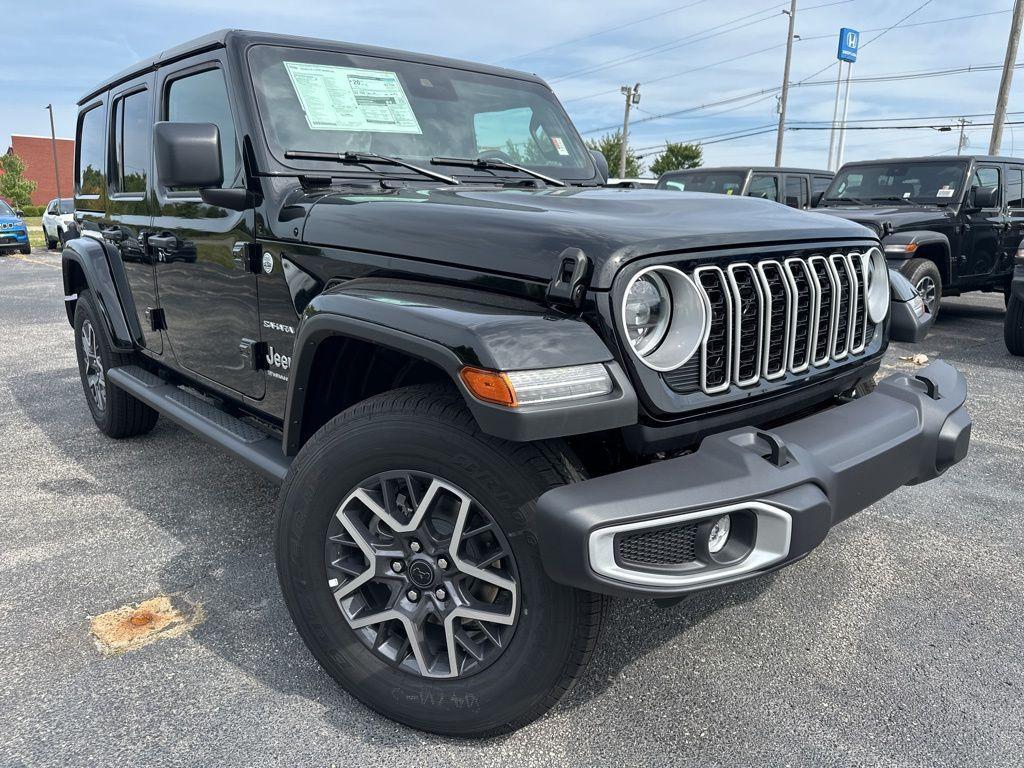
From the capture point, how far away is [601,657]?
2.42 m

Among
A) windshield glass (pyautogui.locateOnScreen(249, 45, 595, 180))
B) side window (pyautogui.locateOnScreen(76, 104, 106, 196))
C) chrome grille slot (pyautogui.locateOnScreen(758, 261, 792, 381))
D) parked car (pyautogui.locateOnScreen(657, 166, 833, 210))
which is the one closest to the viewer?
chrome grille slot (pyautogui.locateOnScreen(758, 261, 792, 381))

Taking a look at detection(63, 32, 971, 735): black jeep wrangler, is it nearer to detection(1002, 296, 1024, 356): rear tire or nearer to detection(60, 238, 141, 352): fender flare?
detection(60, 238, 141, 352): fender flare

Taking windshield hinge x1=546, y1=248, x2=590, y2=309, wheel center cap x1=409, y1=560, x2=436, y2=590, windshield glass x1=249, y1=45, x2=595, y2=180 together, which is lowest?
wheel center cap x1=409, y1=560, x2=436, y2=590

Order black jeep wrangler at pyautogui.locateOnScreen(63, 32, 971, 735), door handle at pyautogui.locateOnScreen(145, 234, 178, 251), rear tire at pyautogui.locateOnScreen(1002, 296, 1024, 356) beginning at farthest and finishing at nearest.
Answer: rear tire at pyautogui.locateOnScreen(1002, 296, 1024, 356) < door handle at pyautogui.locateOnScreen(145, 234, 178, 251) < black jeep wrangler at pyautogui.locateOnScreen(63, 32, 971, 735)

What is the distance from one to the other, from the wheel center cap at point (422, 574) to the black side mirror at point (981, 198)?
8444mm

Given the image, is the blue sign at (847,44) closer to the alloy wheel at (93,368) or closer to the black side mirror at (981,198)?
the black side mirror at (981,198)

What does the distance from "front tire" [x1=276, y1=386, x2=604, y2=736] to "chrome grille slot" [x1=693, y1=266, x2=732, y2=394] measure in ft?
1.45

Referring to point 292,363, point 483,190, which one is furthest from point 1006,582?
point 292,363

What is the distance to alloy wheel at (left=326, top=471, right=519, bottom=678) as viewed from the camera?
1.90 m

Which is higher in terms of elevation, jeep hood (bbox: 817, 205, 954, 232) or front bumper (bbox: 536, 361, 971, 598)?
jeep hood (bbox: 817, 205, 954, 232)

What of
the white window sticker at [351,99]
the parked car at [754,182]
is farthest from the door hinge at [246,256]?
the parked car at [754,182]

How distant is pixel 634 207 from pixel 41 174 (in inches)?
2831

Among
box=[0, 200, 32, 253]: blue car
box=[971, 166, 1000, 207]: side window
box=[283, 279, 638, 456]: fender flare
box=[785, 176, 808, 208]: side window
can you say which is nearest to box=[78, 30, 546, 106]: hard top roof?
box=[283, 279, 638, 456]: fender flare

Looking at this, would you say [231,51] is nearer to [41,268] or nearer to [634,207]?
[634,207]
